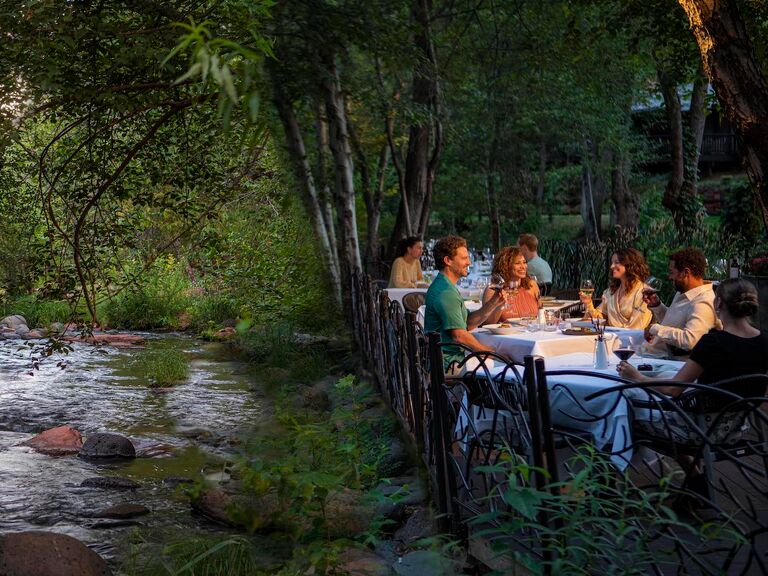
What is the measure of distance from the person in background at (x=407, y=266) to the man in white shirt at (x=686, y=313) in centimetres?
616

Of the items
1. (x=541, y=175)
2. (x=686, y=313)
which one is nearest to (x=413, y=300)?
(x=686, y=313)

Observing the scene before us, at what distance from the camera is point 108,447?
10.2 m

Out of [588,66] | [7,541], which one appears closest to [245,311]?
[588,66]

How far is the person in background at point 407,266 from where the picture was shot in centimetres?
1261

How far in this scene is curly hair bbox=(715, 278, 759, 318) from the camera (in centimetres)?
488

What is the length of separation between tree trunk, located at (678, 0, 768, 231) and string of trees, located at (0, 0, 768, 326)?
0.01 m

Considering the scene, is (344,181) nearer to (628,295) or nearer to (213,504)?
(628,295)

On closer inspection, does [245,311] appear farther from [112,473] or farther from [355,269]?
[112,473]

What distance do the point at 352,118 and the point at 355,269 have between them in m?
6.18

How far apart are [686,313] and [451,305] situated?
159 cm

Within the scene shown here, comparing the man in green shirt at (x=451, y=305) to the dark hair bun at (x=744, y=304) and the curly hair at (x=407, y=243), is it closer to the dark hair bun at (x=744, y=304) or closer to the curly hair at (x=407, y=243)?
the dark hair bun at (x=744, y=304)

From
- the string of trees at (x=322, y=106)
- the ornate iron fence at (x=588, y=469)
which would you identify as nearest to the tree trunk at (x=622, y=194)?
the string of trees at (x=322, y=106)

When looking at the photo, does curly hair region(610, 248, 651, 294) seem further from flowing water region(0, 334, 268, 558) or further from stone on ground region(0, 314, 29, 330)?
stone on ground region(0, 314, 29, 330)

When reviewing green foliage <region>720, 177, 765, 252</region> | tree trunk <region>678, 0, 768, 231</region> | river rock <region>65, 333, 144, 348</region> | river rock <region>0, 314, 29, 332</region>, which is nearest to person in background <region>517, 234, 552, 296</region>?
green foliage <region>720, 177, 765, 252</region>
